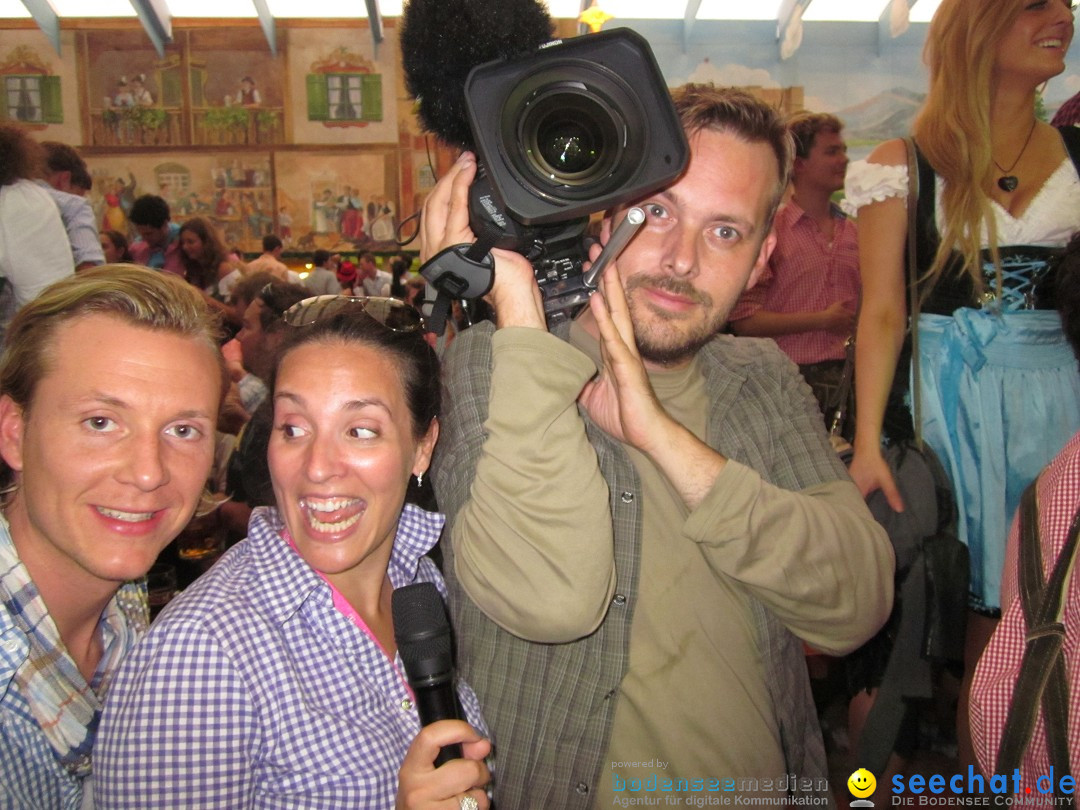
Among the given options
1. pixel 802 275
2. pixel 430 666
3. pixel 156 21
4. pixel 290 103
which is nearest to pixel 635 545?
pixel 430 666

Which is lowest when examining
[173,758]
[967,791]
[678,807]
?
[967,791]

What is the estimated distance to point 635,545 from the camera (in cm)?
126

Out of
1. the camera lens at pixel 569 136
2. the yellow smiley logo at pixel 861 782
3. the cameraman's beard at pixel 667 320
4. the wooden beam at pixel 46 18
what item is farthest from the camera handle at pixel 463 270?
the wooden beam at pixel 46 18

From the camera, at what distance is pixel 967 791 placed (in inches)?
67.2

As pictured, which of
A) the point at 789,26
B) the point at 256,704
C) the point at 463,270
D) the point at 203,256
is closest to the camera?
the point at 256,704

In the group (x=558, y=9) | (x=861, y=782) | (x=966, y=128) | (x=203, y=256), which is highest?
(x=558, y=9)

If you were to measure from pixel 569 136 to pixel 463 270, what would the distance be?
252 mm

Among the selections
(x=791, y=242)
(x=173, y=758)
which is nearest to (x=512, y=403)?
(x=173, y=758)

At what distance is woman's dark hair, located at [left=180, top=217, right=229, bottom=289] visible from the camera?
16.3 feet

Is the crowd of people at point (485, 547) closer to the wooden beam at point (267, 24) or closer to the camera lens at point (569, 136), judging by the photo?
the camera lens at point (569, 136)

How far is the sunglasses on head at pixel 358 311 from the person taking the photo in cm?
139

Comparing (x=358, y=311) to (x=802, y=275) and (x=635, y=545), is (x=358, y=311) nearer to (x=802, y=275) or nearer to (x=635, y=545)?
(x=635, y=545)

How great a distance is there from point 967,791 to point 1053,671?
71 cm

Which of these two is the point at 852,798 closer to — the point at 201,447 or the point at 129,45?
the point at 201,447
